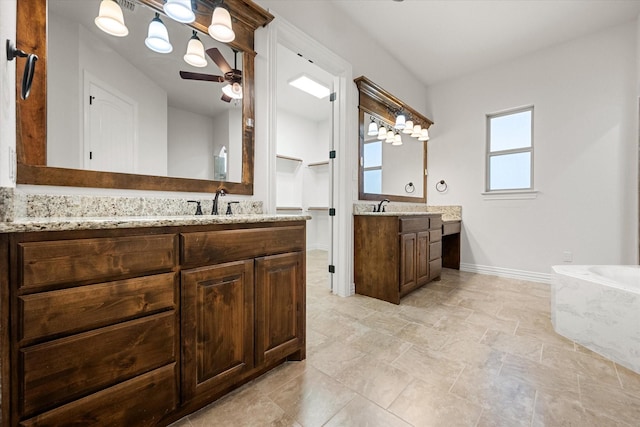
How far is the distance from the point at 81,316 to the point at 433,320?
7.69 feet

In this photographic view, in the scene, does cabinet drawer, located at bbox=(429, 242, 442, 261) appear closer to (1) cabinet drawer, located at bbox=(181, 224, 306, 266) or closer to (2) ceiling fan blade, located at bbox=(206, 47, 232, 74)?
(1) cabinet drawer, located at bbox=(181, 224, 306, 266)

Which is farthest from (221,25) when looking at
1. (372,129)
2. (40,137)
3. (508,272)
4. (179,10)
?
(508,272)

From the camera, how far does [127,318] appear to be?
984 mm

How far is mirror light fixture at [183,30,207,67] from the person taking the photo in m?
1.73

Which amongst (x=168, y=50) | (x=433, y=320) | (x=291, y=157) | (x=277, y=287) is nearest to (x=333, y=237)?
(x=433, y=320)

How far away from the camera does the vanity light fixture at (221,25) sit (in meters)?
1.61

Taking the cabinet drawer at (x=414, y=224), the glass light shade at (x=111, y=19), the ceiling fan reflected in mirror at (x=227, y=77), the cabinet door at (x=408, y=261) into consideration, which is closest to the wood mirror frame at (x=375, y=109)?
the cabinet drawer at (x=414, y=224)

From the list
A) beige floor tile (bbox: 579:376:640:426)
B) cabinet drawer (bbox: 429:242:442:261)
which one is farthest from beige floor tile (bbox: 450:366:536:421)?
cabinet drawer (bbox: 429:242:442:261)

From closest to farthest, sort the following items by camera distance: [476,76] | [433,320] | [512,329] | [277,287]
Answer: [277,287] < [512,329] < [433,320] < [476,76]

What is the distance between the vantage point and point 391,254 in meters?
2.66

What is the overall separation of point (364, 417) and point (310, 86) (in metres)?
4.22

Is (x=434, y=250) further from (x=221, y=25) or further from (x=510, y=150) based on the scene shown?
(x=221, y=25)

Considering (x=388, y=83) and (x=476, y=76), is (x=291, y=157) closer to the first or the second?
(x=388, y=83)

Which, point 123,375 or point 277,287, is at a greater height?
point 277,287
